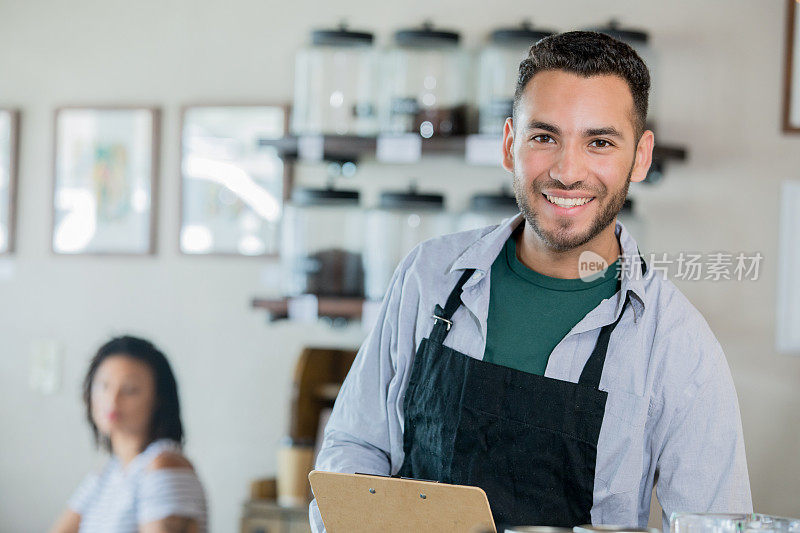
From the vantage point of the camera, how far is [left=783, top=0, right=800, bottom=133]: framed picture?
8.32 feet

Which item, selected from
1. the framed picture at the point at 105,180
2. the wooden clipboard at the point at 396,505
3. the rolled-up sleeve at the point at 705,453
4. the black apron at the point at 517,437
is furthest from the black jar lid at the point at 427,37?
the wooden clipboard at the point at 396,505

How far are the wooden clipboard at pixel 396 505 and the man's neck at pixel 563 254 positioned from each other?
536mm

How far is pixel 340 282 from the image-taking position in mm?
2533

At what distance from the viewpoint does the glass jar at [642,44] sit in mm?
2461

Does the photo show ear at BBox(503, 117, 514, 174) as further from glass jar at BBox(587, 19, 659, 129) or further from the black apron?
glass jar at BBox(587, 19, 659, 129)

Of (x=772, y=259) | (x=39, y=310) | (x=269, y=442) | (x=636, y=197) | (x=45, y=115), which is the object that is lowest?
(x=269, y=442)

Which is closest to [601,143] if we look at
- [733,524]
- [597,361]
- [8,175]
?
[597,361]

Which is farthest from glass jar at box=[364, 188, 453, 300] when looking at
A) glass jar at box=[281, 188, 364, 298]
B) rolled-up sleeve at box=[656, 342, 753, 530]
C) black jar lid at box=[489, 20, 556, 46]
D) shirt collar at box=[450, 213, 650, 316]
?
rolled-up sleeve at box=[656, 342, 753, 530]

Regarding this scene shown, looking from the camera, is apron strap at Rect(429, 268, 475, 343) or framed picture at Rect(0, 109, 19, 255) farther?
framed picture at Rect(0, 109, 19, 255)

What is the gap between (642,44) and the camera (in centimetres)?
252

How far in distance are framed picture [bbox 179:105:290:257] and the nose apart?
5.07 ft

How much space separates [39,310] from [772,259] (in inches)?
90.3

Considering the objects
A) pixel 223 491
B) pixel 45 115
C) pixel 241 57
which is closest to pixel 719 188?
pixel 241 57

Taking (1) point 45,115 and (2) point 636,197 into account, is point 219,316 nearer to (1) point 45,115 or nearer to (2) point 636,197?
(1) point 45,115
